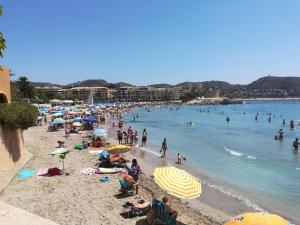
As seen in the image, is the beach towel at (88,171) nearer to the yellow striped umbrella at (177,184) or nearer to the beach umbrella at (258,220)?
the yellow striped umbrella at (177,184)

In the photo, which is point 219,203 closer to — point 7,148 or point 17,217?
point 17,217

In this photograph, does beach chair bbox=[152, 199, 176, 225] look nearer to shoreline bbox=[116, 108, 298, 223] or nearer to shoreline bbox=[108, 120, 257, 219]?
shoreline bbox=[108, 120, 257, 219]

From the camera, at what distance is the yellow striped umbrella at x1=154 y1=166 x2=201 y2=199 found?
8.34 m

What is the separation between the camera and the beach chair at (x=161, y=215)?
27.8ft

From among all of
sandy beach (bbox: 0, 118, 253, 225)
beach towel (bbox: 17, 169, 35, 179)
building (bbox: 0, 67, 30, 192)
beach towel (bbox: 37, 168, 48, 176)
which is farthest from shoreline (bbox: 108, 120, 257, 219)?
building (bbox: 0, 67, 30, 192)

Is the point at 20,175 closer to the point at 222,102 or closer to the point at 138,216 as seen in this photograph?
the point at 138,216

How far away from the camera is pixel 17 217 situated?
867 cm

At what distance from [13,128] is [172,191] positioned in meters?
8.37

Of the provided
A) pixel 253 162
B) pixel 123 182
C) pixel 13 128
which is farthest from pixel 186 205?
pixel 253 162

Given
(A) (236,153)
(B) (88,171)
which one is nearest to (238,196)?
(B) (88,171)

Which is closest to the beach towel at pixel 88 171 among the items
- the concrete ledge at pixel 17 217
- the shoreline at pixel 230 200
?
the shoreline at pixel 230 200

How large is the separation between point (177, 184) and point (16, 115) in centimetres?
785

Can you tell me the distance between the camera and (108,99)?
173500 mm

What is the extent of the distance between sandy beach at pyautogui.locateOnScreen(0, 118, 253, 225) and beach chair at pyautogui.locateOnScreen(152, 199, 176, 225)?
74 centimetres
